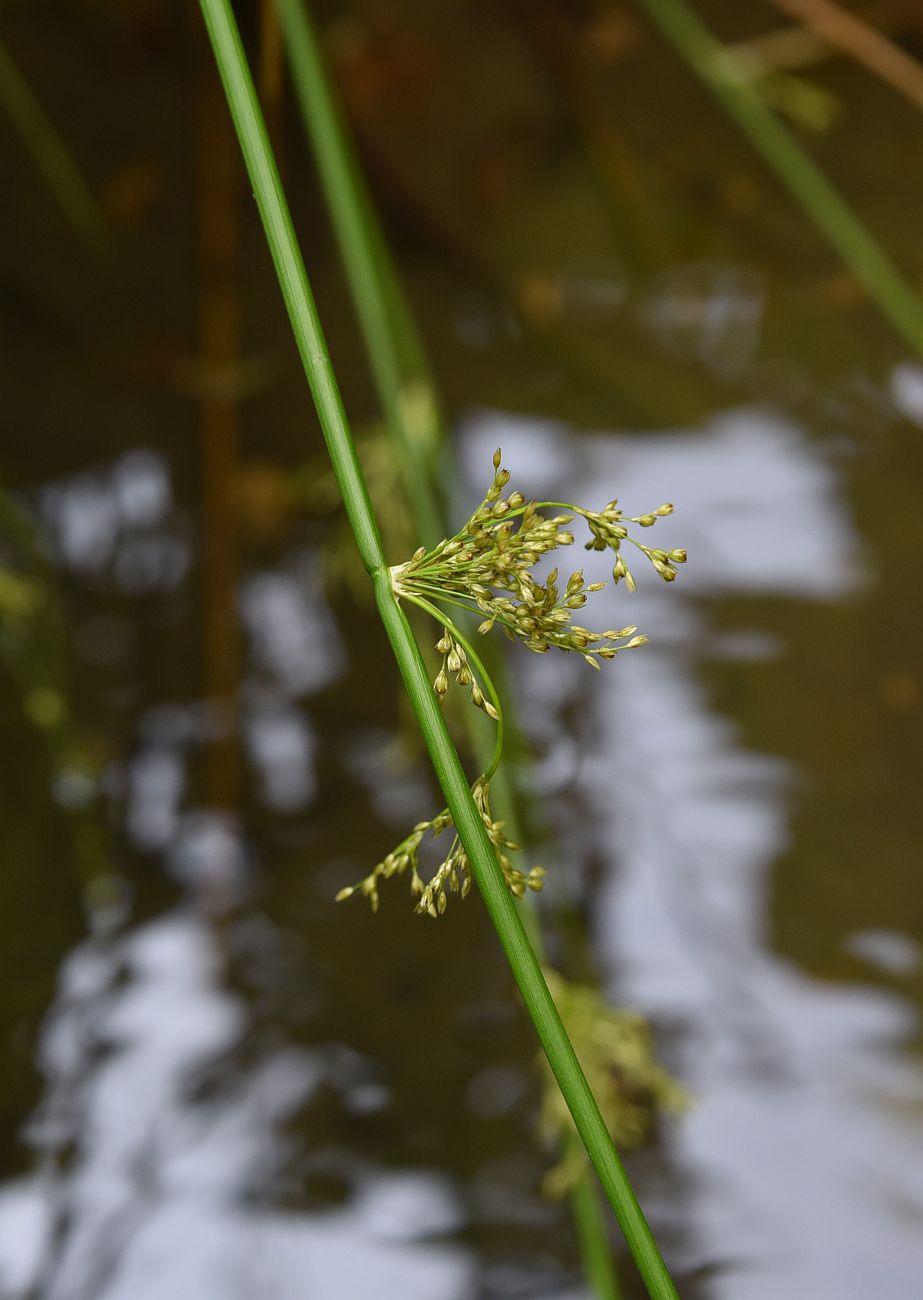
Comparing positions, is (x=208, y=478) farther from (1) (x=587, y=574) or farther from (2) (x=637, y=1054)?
(2) (x=637, y=1054)

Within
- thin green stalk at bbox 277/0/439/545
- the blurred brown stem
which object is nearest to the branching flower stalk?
thin green stalk at bbox 277/0/439/545

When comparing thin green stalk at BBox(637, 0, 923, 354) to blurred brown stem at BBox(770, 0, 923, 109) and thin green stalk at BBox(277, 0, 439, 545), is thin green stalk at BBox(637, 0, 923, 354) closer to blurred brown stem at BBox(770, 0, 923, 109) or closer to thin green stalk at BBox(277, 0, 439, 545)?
blurred brown stem at BBox(770, 0, 923, 109)

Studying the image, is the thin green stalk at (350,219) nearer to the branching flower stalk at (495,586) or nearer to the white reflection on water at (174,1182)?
the branching flower stalk at (495,586)

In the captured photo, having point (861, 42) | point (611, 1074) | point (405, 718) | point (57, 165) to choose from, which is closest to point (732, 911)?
point (611, 1074)

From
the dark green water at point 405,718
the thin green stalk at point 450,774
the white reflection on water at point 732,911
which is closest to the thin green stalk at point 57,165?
the dark green water at point 405,718

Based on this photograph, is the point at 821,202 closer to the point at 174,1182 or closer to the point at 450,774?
the point at 450,774
